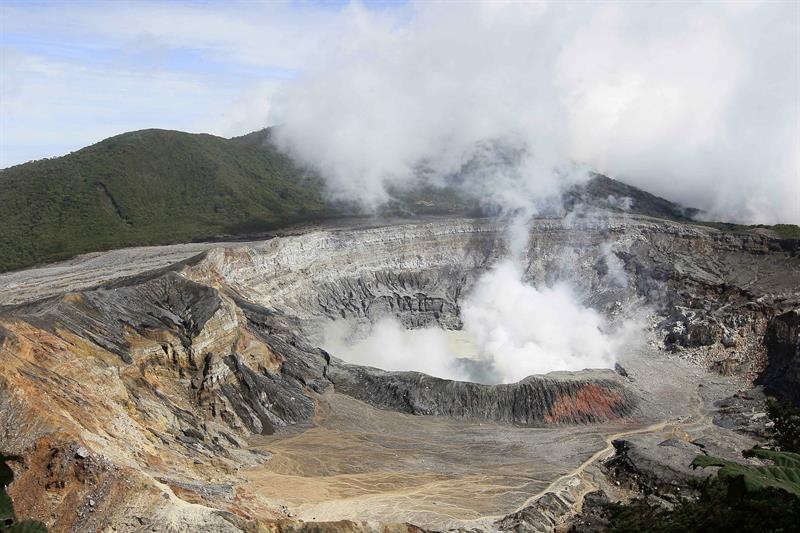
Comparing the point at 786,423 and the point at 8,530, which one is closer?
the point at 8,530

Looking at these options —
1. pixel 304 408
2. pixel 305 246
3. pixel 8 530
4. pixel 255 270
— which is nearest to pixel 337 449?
pixel 304 408

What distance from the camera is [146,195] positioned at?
144375mm

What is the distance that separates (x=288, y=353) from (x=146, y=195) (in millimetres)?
95735

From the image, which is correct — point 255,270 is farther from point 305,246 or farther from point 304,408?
point 304,408

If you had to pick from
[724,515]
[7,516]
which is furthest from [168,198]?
[7,516]

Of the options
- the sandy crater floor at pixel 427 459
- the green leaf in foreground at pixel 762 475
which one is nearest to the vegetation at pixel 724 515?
the green leaf in foreground at pixel 762 475

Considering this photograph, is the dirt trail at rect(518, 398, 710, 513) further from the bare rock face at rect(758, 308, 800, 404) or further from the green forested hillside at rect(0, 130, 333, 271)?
the green forested hillside at rect(0, 130, 333, 271)

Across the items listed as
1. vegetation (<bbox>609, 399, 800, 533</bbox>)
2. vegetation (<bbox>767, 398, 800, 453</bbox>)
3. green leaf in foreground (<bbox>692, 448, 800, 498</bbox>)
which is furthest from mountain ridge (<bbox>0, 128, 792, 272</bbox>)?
green leaf in foreground (<bbox>692, 448, 800, 498</bbox>)

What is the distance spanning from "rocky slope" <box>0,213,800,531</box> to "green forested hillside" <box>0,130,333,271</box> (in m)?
31.9

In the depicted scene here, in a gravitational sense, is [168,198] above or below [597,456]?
above

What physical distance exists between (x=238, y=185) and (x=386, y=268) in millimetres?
76661

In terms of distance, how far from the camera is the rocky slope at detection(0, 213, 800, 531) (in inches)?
1312

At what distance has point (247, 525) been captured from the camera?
103 feet

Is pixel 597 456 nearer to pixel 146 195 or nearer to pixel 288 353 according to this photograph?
pixel 288 353
